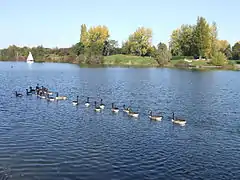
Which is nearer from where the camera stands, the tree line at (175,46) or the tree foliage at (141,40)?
the tree line at (175,46)

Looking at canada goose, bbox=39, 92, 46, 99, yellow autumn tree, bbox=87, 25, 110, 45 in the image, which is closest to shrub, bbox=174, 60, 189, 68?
yellow autumn tree, bbox=87, 25, 110, 45

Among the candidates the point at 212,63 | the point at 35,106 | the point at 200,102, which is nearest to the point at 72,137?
the point at 35,106

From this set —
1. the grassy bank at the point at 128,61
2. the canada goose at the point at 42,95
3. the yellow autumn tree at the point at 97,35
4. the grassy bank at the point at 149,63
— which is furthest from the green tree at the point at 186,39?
the canada goose at the point at 42,95

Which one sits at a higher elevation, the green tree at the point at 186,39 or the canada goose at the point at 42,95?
the green tree at the point at 186,39

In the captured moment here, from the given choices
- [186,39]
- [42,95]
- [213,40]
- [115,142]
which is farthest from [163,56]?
[115,142]

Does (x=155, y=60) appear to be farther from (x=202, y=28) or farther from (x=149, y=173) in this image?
(x=149, y=173)

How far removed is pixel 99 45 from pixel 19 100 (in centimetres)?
14358

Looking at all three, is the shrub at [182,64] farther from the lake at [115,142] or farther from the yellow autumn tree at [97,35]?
the lake at [115,142]

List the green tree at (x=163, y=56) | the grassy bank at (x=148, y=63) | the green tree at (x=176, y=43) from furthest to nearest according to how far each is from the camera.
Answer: the green tree at (x=176, y=43)
the green tree at (x=163, y=56)
the grassy bank at (x=148, y=63)

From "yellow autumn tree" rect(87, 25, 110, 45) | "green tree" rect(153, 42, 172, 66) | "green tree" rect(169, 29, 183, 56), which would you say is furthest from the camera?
"yellow autumn tree" rect(87, 25, 110, 45)

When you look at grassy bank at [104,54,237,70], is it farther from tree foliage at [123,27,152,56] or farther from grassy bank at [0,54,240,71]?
tree foliage at [123,27,152,56]

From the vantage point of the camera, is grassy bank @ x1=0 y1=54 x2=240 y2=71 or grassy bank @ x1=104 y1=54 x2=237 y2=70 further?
grassy bank @ x1=104 y1=54 x2=237 y2=70

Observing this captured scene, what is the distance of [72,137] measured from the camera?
1260 inches

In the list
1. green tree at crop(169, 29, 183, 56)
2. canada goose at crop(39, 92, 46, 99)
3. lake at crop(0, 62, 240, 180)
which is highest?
green tree at crop(169, 29, 183, 56)
